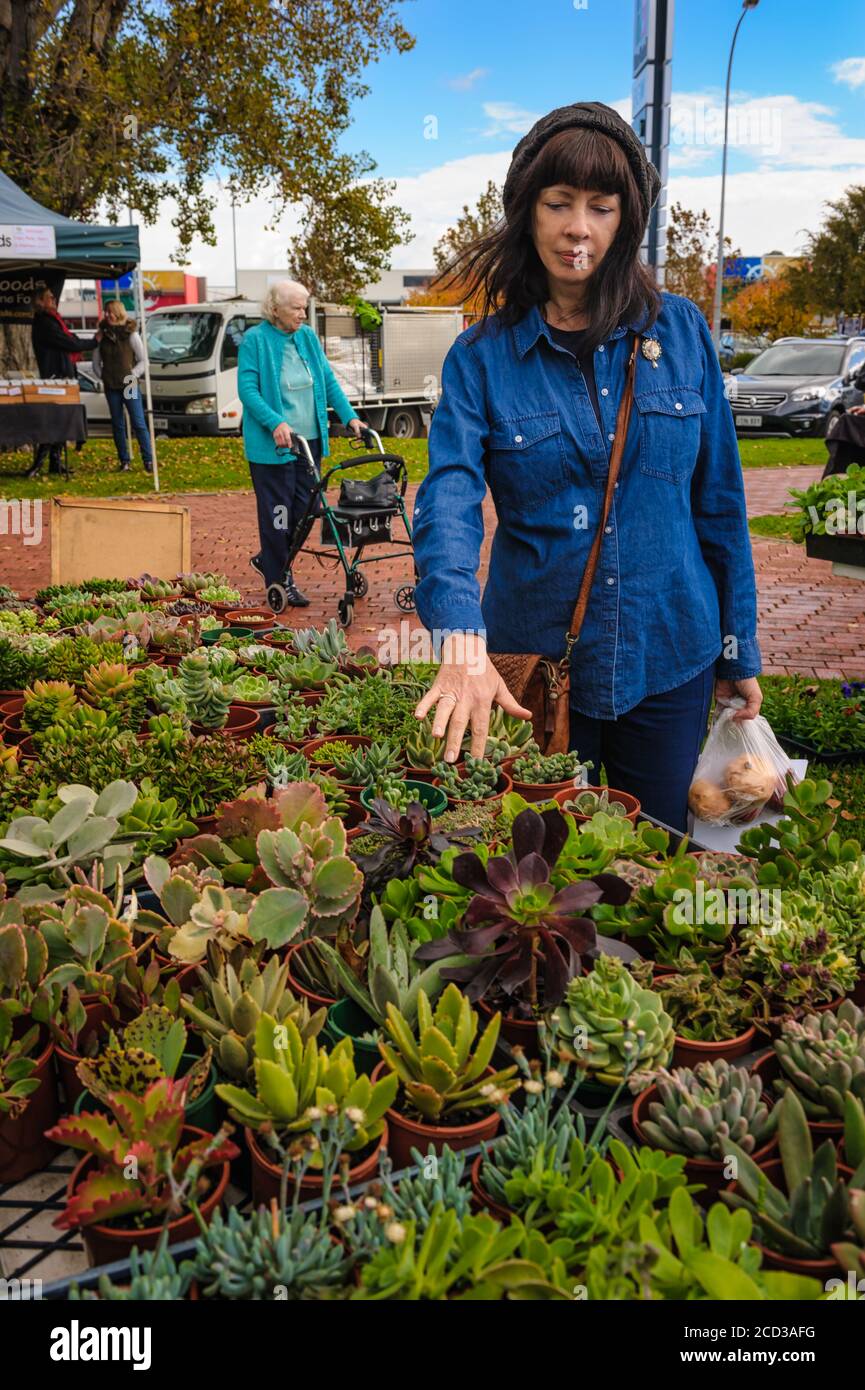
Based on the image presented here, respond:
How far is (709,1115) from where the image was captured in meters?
1.38

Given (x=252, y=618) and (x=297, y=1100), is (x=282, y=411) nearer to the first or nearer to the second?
(x=252, y=618)

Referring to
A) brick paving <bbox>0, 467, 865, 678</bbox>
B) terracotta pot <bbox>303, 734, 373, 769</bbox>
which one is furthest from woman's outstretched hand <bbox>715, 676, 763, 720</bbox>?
brick paving <bbox>0, 467, 865, 678</bbox>

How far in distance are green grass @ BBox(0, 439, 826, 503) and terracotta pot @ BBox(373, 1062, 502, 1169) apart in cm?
1199

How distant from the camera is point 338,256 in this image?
2911 centimetres

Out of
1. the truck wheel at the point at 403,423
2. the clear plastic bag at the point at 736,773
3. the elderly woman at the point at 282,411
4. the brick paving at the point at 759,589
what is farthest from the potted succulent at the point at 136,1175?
the truck wheel at the point at 403,423

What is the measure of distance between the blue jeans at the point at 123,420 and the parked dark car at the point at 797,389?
11.0 metres

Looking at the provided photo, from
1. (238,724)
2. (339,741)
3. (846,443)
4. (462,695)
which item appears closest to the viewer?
(462,695)

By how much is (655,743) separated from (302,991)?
4.57 ft

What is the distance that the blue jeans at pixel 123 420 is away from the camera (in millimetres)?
14953

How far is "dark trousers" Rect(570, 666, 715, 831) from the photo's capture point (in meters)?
2.83

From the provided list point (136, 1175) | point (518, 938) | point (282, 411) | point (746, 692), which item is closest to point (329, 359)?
point (282, 411)

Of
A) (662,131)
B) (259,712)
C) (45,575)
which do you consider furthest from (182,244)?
(259,712)
